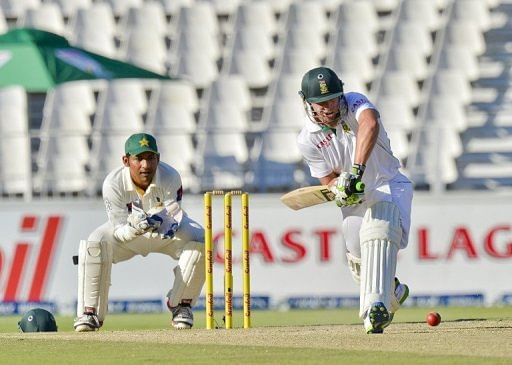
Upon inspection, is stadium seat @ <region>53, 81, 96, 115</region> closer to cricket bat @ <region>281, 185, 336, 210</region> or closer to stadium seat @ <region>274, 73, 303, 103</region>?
stadium seat @ <region>274, 73, 303, 103</region>

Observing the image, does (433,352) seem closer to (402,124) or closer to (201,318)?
(201,318)

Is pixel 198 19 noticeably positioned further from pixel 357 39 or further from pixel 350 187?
pixel 350 187

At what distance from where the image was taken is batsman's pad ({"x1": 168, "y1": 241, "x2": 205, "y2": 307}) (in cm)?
780

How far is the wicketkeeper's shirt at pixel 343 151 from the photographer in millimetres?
6645

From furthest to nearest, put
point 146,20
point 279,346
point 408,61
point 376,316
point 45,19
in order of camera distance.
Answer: point 45,19 → point 146,20 → point 408,61 → point 376,316 → point 279,346

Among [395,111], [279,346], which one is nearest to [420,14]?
[395,111]

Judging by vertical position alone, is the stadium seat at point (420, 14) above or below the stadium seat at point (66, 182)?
above

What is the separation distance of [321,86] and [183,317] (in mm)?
2028

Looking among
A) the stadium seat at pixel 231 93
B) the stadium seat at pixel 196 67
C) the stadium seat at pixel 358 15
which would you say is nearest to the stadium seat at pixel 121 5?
the stadium seat at pixel 196 67

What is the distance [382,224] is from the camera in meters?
6.56

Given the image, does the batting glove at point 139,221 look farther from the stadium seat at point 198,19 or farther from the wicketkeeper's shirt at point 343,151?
the stadium seat at point 198,19

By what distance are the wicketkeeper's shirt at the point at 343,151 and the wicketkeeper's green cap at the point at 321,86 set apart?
19cm

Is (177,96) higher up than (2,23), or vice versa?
(2,23)

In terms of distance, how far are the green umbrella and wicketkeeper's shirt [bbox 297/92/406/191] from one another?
17.3 ft
